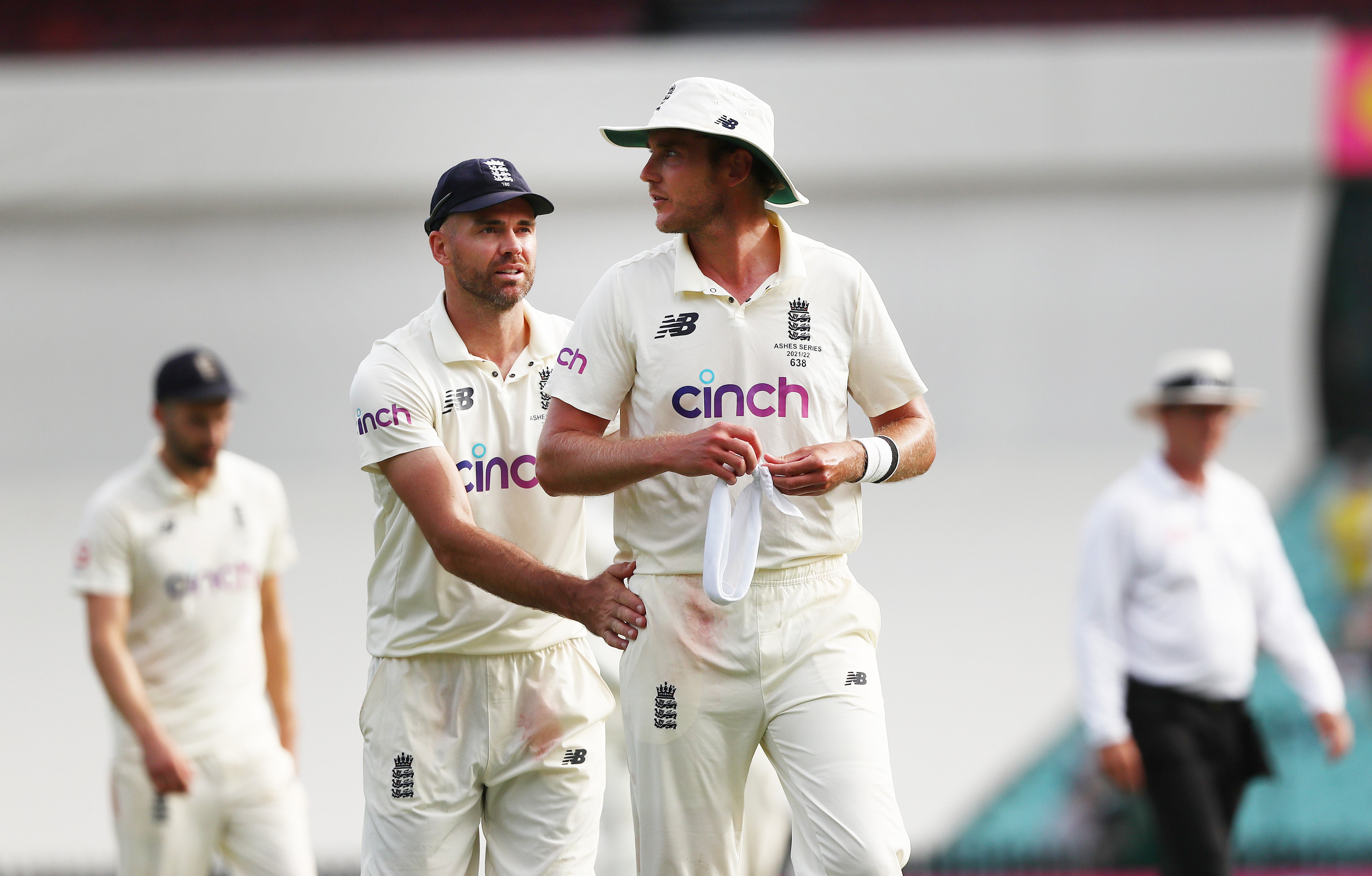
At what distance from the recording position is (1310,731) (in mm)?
8141

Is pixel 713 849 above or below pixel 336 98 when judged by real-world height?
below

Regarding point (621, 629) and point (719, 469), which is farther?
point (621, 629)

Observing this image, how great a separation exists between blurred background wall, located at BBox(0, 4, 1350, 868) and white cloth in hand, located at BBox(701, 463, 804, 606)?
5766 mm

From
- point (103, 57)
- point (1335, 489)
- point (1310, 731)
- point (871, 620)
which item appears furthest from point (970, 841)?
point (103, 57)

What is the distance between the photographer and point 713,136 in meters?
3.03

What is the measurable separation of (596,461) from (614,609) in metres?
0.30

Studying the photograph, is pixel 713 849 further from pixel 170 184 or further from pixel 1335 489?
pixel 170 184

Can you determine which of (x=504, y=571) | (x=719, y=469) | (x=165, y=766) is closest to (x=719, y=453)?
(x=719, y=469)

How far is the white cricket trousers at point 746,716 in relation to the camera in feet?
9.50

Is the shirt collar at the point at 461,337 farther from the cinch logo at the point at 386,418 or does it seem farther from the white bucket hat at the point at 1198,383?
the white bucket hat at the point at 1198,383

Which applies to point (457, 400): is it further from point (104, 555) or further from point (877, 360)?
point (104, 555)

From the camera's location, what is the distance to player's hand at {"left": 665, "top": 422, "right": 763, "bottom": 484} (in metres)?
2.75

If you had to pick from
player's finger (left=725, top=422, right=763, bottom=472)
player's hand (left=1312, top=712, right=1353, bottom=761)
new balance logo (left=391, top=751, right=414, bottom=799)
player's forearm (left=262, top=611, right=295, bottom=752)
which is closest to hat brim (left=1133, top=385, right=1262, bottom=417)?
player's hand (left=1312, top=712, right=1353, bottom=761)

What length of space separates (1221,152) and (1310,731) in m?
3.52
